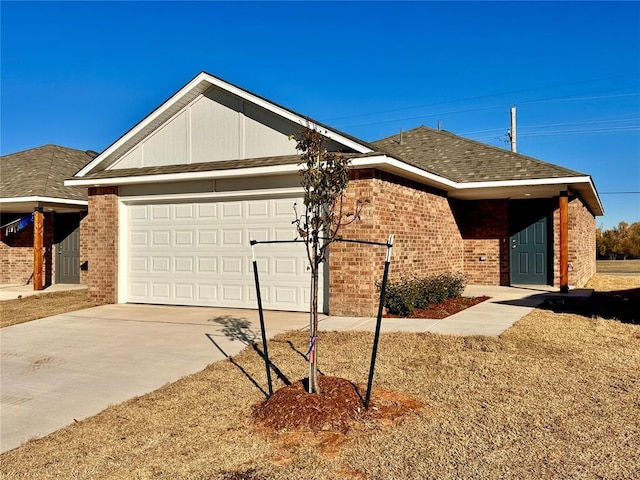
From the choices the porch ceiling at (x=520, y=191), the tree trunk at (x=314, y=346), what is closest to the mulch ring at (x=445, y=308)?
the porch ceiling at (x=520, y=191)

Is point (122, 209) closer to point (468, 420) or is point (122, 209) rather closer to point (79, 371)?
point (79, 371)

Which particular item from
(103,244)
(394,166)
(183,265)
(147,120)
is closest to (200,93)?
(147,120)

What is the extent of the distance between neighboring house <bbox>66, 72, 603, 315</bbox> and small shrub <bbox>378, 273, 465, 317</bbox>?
1.33 ft

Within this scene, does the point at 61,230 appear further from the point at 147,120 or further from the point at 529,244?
the point at 529,244

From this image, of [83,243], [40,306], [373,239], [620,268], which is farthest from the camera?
[620,268]

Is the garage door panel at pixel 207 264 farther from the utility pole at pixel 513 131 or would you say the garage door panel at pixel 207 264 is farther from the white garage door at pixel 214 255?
the utility pole at pixel 513 131

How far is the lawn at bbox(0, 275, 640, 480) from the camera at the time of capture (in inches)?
142

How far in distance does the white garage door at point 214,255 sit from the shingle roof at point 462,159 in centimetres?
352

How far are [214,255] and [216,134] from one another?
8.85 feet

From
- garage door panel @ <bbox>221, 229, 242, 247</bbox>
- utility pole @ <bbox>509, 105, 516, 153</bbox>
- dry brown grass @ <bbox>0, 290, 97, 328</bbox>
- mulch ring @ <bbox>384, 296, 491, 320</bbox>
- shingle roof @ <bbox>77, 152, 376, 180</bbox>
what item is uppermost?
utility pole @ <bbox>509, 105, 516, 153</bbox>

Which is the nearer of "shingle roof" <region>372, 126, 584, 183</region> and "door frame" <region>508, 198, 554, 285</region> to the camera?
"shingle roof" <region>372, 126, 584, 183</region>

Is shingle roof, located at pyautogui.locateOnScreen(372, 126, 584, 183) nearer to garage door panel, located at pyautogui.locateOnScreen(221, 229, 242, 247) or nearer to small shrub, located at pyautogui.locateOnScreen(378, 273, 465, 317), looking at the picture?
small shrub, located at pyautogui.locateOnScreen(378, 273, 465, 317)

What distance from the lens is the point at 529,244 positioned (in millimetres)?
15453

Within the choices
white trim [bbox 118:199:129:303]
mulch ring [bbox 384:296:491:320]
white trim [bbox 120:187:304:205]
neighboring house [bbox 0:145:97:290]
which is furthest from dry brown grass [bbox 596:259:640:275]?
neighboring house [bbox 0:145:97:290]
